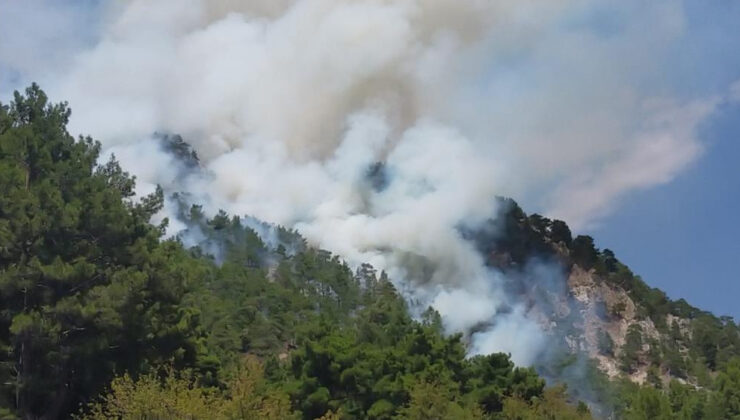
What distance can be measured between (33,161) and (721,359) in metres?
88.1

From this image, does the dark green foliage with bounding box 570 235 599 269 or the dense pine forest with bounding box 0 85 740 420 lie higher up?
the dark green foliage with bounding box 570 235 599 269

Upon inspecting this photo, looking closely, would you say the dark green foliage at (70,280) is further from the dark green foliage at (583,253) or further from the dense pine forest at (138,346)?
the dark green foliage at (583,253)

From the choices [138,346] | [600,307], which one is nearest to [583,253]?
[600,307]

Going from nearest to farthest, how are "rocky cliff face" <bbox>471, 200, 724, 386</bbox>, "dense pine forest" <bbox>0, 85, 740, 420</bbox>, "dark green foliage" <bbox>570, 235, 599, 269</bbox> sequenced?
"dense pine forest" <bbox>0, 85, 740, 420</bbox> → "rocky cliff face" <bbox>471, 200, 724, 386</bbox> → "dark green foliage" <bbox>570, 235, 599, 269</bbox>

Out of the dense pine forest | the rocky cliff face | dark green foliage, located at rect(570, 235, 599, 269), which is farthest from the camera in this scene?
dark green foliage, located at rect(570, 235, 599, 269)

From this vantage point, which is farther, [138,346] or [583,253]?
[583,253]

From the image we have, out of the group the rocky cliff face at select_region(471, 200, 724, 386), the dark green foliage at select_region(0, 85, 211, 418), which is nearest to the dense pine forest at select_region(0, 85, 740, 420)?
the dark green foliage at select_region(0, 85, 211, 418)

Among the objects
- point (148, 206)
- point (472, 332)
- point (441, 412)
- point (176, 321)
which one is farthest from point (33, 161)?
point (472, 332)

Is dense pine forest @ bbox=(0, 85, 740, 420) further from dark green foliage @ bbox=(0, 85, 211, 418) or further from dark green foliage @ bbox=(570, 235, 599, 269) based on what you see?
dark green foliage @ bbox=(570, 235, 599, 269)

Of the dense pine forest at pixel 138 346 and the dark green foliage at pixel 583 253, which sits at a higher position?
the dark green foliage at pixel 583 253

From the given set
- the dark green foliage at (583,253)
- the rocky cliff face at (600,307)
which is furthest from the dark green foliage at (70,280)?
the dark green foliage at (583,253)

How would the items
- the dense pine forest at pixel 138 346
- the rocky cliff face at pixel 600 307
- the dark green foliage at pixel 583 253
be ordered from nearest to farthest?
the dense pine forest at pixel 138 346
the rocky cliff face at pixel 600 307
the dark green foliage at pixel 583 253

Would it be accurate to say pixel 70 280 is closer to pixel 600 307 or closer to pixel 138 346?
pixel 138 346

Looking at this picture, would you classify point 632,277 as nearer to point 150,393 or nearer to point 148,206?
point 148,206
